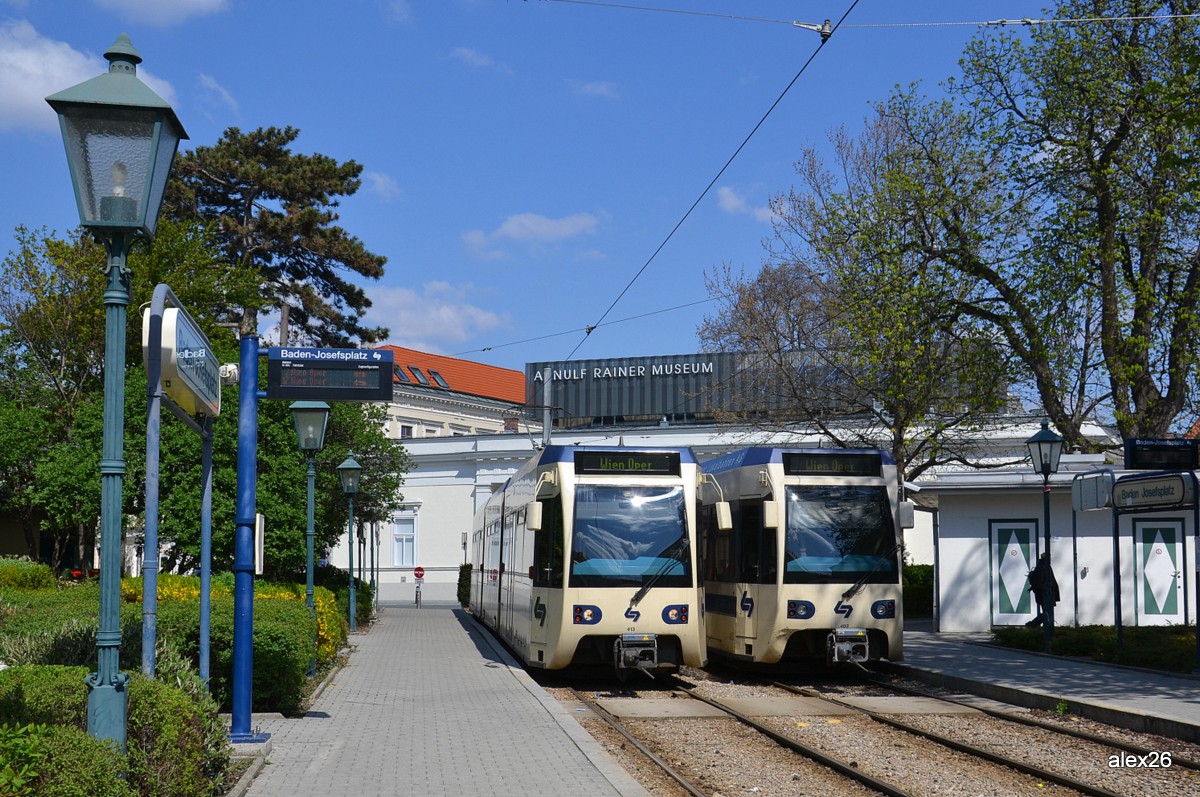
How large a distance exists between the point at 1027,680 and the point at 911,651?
500 centimetres

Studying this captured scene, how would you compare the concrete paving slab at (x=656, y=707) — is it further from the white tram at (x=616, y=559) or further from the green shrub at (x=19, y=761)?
the green shrub at (x=19, y=761)

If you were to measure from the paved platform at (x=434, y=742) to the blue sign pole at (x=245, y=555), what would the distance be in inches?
17.0

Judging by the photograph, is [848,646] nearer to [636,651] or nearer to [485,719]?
[636,651]

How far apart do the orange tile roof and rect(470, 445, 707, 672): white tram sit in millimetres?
63117

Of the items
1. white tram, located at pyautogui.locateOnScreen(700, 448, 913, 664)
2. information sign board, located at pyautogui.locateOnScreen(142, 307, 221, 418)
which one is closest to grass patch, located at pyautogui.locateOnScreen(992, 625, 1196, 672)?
white tram, located at pyautogui.locateOnScreen(700, 448, 913, 664)

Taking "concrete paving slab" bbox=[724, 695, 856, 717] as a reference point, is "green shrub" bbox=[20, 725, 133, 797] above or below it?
above

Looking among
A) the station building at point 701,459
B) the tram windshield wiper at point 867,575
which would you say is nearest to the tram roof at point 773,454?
the tram windshield wiper at point 867,575

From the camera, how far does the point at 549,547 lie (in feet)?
57.2

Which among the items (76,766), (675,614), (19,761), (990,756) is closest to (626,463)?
(675,614)

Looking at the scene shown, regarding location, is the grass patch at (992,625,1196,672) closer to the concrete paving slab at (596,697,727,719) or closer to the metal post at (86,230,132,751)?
the concrete paving slab at (596,697,727,719)

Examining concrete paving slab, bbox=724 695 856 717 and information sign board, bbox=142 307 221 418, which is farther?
concrete paving slab, bbox=724 695 856 717

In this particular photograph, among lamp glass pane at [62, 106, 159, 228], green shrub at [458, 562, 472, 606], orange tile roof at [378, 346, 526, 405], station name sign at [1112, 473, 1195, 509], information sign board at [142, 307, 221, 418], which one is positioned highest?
orange tile roof at [378, 346, 526, 405]

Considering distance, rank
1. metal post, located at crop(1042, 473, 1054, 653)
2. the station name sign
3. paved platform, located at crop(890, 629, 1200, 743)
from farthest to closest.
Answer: metal post, located at crop(1042, 473, 1054, 653)
the station name sign
paved platform, located at crop(890, 629, 1200, 743)

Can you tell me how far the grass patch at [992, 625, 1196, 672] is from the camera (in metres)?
18.3
